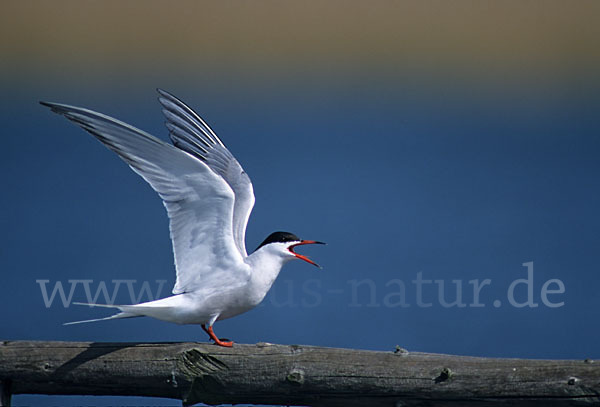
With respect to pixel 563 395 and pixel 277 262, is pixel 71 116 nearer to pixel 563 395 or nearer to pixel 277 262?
pixel 277 262

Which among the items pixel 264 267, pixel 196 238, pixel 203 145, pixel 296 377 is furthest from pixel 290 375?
pixel 203 145

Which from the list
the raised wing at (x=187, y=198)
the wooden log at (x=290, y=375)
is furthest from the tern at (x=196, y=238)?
the wooden log at (x=290, y=375)

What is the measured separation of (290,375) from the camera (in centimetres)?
208

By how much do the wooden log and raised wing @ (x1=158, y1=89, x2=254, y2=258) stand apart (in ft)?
2.17

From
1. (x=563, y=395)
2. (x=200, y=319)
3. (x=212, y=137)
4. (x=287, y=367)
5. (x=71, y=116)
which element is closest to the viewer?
(x=563, y=395)

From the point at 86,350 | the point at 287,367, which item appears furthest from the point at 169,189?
the point at 287,367

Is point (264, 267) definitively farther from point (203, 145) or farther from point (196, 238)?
point (203, 145)

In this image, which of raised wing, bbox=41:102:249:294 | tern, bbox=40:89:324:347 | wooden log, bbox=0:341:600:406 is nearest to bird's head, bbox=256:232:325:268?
tern, bbox=40:89:324:347

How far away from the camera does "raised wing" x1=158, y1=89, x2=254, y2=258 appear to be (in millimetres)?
2723

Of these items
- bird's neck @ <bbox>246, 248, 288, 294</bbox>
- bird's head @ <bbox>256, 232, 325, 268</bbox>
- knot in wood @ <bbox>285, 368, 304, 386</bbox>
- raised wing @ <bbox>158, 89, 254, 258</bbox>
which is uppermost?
raised wing @ <bbox>158, 89, 254, 258</bbox>

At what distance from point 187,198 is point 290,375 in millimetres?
708

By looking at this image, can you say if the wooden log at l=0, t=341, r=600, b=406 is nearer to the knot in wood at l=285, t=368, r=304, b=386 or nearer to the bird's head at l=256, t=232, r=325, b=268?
the knot in wood at l=285, t=368, r=304, b=386

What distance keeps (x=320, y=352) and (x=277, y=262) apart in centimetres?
46

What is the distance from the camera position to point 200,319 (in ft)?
8.10
